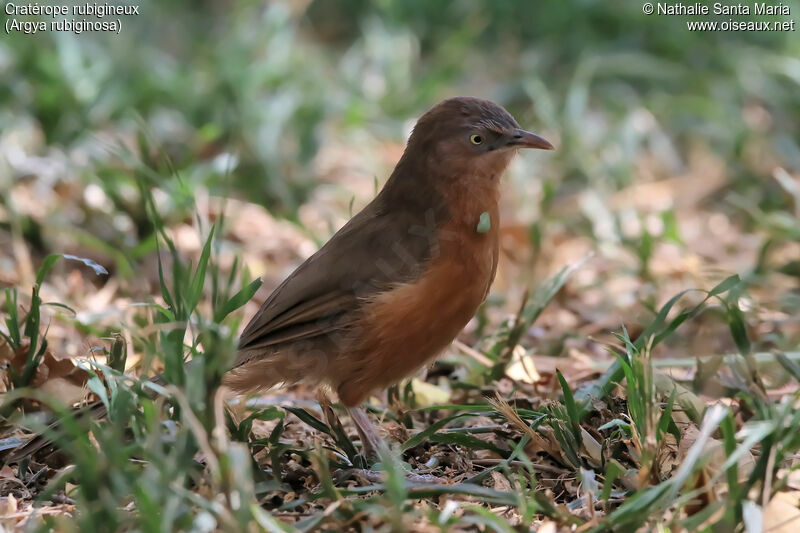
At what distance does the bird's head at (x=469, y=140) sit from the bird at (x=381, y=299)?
Answer: 0.01 metres

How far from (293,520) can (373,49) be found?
5.80 metres

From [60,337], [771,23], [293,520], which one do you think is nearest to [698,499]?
[293,520]

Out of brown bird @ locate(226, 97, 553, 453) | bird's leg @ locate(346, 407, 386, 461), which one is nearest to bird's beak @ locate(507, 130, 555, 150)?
brown bird @ locate(226, 97, 553, 453)

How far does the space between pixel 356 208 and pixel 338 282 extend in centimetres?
303

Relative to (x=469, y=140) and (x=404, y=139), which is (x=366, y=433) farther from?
(x=404, y=139)

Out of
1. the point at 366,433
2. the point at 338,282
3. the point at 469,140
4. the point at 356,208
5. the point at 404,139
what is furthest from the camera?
the point at 404,139

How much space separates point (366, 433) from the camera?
11.7 ft

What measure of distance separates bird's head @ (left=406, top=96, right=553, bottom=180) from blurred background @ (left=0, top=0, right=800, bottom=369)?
934 mm

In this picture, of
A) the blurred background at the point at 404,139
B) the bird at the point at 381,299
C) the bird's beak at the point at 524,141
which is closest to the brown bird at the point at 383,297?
the bird at the point at 381,299

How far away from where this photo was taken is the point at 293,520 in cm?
275

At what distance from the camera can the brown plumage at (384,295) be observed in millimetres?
3631

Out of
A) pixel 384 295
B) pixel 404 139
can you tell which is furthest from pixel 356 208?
pixel 384 295

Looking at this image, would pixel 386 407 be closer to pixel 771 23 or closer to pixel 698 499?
pixel 698 499

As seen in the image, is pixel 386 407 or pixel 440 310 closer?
pixel 440 310
